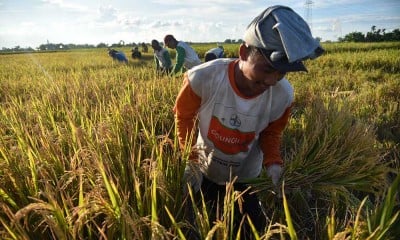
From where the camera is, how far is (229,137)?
149 centimetres

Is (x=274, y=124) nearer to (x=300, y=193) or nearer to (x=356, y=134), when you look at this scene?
(x=300, y=193)

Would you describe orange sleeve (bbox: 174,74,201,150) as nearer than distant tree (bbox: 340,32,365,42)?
Yes

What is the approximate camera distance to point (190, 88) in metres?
1.40

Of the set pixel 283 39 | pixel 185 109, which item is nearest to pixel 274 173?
pixel 185 109

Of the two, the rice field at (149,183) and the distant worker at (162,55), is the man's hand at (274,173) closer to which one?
the rice field at (149,183)

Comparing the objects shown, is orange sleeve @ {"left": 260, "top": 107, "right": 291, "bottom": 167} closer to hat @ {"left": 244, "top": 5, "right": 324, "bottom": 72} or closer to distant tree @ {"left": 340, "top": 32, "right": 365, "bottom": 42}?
hat @ {"left": 244, "top": 5, "right": 324, "bottom": 72}

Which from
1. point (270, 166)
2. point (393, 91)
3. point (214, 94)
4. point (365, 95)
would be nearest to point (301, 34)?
point (214, 94)

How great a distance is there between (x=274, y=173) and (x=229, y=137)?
0.27 metres

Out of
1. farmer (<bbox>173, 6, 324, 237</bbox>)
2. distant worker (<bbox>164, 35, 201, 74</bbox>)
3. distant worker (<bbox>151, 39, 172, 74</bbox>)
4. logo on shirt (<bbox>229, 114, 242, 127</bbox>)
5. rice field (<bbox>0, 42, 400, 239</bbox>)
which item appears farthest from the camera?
distant worker (<bbox>151, 39, 172, 74</bbox>)

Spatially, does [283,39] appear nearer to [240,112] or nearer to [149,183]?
[240,112]

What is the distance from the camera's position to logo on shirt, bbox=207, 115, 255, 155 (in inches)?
58.1

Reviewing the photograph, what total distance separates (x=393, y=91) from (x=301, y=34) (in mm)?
4614

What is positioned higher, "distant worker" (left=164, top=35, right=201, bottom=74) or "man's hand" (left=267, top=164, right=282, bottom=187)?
"distant worker" (left=164, top=35, right=201, bottom=74)

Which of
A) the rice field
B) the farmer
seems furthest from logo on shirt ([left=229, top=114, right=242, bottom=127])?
the rice field
